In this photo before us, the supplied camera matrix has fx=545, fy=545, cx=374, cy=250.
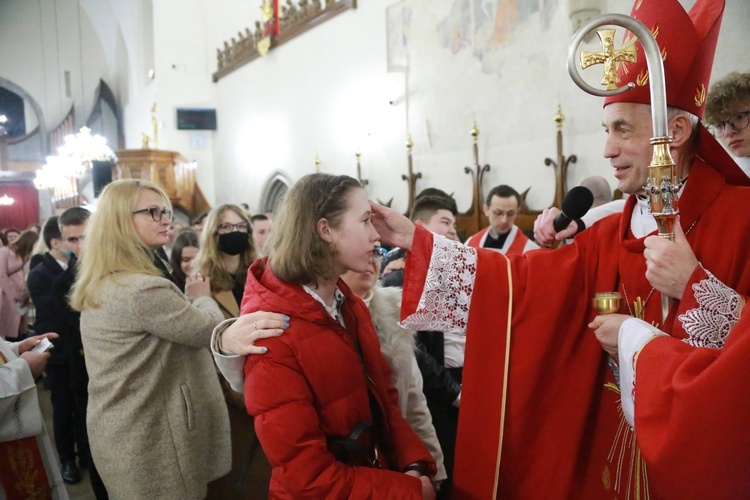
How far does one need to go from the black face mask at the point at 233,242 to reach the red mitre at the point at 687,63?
2071 mm

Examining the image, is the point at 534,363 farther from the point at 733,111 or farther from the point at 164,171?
the point at 164,171

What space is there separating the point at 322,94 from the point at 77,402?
287 inches

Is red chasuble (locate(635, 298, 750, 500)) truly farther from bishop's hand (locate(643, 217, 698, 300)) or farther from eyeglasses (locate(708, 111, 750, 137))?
eyeglasses (locate(708, 111, 750, 137))

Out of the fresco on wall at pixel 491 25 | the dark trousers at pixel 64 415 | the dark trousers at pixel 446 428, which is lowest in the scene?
the dark trousers at pixel 64 415

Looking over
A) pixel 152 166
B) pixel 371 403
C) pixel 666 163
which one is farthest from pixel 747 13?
pixel 152 166

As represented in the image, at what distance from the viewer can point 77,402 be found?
11.4 ft

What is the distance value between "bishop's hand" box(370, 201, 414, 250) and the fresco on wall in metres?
5.16

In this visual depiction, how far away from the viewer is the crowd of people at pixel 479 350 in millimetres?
1140

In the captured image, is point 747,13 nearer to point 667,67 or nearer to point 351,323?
point 667,67

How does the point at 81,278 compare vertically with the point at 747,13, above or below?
below

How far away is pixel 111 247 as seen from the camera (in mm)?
2137

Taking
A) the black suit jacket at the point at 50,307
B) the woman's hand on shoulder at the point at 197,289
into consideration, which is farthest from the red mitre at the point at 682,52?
the black suit jacket at the point at 50,307

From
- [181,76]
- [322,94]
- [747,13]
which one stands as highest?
[181,76]

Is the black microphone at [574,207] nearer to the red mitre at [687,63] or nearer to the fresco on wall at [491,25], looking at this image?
the red mitre at [687,63]
